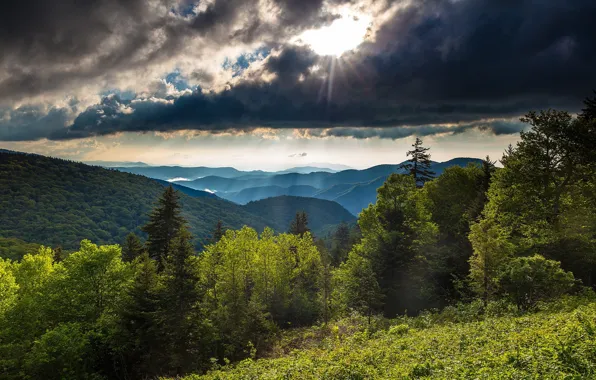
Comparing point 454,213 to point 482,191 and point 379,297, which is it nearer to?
point 482,191

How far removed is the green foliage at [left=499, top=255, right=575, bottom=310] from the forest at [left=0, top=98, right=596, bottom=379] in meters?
0.08

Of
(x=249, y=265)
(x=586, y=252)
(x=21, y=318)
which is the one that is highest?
(x=586, y=252)

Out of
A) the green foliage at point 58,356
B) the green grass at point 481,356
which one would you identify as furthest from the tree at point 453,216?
the green foliage at point 58,356

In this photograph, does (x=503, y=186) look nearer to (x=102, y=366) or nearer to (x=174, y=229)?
(x=174, y=229)

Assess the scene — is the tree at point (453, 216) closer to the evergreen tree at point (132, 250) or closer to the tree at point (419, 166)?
the tree at point (419, 166)

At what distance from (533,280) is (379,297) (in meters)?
11.4

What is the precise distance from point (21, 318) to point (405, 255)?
3585 centimetres

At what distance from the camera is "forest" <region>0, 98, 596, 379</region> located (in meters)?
14.2

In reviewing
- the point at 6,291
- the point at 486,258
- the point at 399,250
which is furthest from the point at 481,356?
the point at 6,291

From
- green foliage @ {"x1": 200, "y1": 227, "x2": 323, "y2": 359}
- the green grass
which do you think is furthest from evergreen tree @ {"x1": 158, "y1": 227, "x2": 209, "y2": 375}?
the green grass

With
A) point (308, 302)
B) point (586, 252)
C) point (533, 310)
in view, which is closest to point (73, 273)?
point (308, 302)

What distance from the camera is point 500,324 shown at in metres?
15.9

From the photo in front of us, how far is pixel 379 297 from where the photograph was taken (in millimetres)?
27266

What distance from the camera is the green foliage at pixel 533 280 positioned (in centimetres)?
1888
